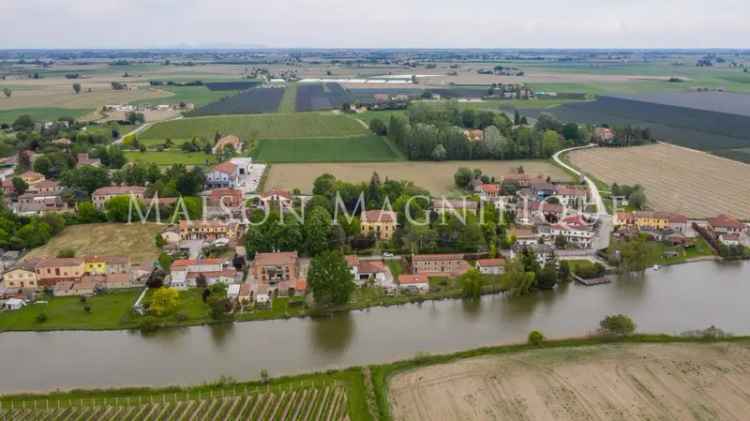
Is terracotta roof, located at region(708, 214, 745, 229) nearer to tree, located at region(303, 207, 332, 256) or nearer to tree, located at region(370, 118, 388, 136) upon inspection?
tree, located at region(303, 207, 332, 256)

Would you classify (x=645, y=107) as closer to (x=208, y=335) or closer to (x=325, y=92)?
(x=325, y=92)

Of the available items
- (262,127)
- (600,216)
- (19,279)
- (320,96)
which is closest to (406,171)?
(600,216)

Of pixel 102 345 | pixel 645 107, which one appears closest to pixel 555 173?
pixel 102 345

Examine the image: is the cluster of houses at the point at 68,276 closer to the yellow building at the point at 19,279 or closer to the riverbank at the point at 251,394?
the yellow building at the point at 19,279

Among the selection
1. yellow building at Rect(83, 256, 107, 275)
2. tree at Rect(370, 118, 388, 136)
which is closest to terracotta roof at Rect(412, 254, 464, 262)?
yellow building at Rect(83, 256, 107, 275)

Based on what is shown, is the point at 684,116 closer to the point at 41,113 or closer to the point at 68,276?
the point at 68,276
